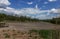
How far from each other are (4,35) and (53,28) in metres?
1.21

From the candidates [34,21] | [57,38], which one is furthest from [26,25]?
[57,38]

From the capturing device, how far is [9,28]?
3758 mm

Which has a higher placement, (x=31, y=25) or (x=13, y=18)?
(x=13, y=18)

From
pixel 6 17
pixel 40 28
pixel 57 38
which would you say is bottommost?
pixel 57 38

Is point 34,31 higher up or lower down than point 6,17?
lower down

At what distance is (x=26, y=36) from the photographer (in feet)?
11.6

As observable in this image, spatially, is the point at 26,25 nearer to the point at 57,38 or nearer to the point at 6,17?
the point at 6,17

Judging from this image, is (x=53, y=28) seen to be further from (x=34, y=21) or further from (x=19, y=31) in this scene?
(x=19, y=31)

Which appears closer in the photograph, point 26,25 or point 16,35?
point 16,35

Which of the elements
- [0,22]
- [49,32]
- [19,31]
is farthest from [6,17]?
[49,32]

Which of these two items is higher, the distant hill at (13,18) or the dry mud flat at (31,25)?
the distant hill at (13,18)

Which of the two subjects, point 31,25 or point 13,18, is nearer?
point 31,25

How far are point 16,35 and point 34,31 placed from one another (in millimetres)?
460

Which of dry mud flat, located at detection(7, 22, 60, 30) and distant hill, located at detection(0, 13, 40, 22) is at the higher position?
distant hill, located at detection(0, 13, 40, 22)
